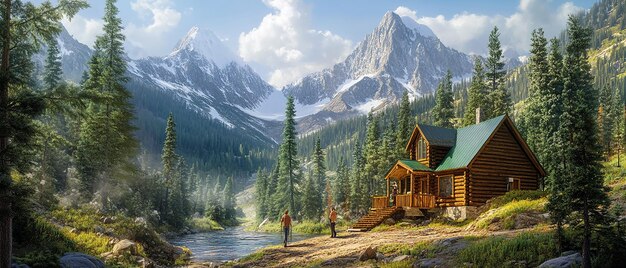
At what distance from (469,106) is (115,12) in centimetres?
4355

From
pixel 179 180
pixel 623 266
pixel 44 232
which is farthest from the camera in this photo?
pixel 179 180

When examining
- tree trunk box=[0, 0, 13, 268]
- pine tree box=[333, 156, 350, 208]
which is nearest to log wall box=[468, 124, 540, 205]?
tree trunk box=[0, 0, 13, 268]

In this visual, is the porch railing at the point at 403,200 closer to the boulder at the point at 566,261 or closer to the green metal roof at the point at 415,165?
the green metal roof at the point at 415,165

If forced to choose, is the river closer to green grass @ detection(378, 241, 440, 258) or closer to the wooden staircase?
the wooden staircase

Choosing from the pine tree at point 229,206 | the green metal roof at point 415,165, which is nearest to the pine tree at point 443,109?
the green metal roof at point 415,165

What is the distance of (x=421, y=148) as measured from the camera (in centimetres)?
3781

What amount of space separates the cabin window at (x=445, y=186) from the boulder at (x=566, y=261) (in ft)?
69.2

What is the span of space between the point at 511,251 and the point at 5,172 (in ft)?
55.0

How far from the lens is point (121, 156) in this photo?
3838cm

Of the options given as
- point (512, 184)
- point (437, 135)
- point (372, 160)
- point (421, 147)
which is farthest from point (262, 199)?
point (512, 184)

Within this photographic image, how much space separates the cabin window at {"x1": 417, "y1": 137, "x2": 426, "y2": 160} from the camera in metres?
37.4

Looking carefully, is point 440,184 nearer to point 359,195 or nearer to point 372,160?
point 372,160

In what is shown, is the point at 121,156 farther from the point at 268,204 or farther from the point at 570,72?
the point at 268,204

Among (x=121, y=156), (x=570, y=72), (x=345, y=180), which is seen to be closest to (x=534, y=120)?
(x=570, y=72)
